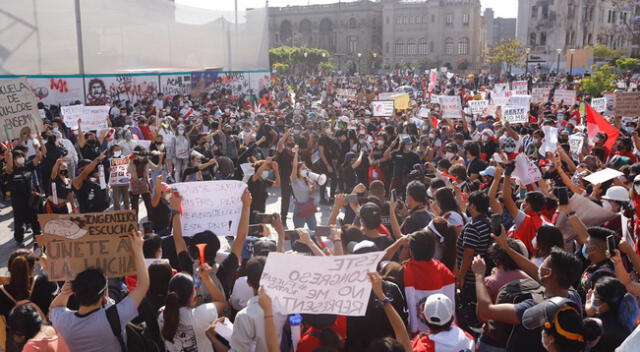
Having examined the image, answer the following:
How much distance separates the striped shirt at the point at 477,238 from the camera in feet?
16.5

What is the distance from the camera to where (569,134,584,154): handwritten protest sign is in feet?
34.6

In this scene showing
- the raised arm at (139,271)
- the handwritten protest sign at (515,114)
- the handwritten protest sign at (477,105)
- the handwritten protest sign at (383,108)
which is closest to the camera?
the raised arm at (139,271)

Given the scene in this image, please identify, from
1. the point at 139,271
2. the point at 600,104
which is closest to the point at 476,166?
the point at 139,271

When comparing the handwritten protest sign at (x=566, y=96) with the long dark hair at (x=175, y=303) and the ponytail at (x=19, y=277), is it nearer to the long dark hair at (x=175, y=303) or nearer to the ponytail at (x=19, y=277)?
the long dark hair at (x=175, y=303)

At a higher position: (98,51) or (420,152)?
(98,51)

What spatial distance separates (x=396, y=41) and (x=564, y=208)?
97905 mm

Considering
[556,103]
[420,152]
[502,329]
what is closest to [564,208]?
[502,329]

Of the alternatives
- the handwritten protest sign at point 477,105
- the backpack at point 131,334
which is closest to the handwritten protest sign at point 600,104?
the handwritten protest sign at point 477,105

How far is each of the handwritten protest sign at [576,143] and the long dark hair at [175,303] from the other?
884cm

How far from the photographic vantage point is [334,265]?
343cm

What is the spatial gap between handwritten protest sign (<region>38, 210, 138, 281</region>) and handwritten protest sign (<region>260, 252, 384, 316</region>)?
4.10ft

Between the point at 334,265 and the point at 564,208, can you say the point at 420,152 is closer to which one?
the point at 564,208

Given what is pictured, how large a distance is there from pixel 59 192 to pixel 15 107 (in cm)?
148

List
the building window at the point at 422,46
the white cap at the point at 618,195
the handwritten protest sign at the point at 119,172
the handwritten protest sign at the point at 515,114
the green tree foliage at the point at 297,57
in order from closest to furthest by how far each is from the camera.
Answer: the white cap at the point at 618,195, the handwritten protest sign at the point at 119,172, the handwritten protest sign at the point at 515,114, the green tree foliage at the point at 297,57, the building window at the point at 422,46
